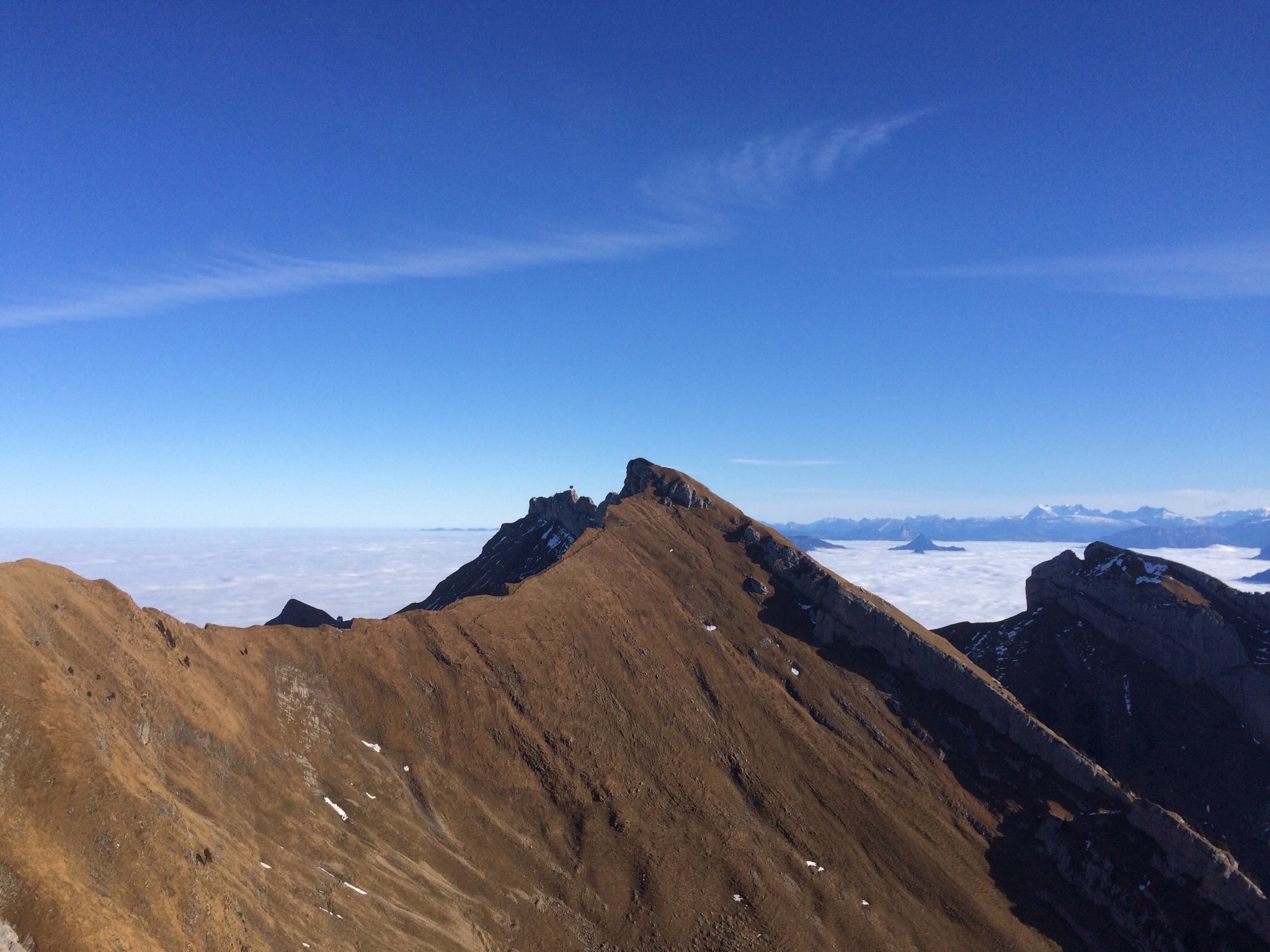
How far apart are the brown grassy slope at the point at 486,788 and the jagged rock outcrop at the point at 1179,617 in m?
47.1

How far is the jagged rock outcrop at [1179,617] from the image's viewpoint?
99.0 meters

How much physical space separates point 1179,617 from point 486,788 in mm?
113306

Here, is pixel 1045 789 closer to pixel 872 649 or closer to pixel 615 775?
pixel 872 649

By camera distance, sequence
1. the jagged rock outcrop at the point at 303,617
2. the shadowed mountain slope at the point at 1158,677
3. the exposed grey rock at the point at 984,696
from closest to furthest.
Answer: the exposed grey rock at the point at 984,696 < the shadowed mountain slope at the point at 1158,677 < the jagged rock outcrop at the point at 303,617

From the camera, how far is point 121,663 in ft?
174

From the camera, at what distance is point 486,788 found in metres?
67.4

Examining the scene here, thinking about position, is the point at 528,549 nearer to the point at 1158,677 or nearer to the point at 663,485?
the point at 663,485

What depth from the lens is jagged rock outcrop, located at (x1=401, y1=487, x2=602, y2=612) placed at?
463ft

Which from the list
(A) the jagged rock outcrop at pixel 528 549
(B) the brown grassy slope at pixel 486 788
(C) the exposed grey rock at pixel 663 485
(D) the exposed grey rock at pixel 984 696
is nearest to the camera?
(B) the brown grassy slope at pixel 486 788

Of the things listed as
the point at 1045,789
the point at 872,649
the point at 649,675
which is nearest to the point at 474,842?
the point at 649,675

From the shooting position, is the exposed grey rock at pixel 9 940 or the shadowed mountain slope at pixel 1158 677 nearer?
the exposed grey rock at pixel 9 940

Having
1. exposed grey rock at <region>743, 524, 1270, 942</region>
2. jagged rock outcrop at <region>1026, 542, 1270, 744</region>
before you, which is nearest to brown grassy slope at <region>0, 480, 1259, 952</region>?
exposed grey rock at <region>743, 524, 1270, 942</region>

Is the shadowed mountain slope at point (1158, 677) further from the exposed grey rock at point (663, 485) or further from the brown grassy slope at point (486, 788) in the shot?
the exposed grey rock at point (663, 485)

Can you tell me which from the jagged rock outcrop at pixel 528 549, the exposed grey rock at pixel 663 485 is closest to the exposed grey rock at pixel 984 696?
the exposed grey rock at pixel 663 485
